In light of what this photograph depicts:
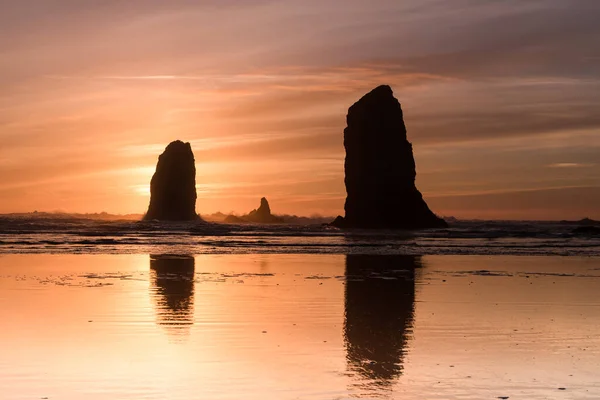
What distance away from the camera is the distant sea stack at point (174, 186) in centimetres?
16825

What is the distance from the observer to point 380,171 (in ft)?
360

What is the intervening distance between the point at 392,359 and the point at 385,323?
11.7ft

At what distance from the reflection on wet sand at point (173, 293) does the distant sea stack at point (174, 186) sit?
13857 cm

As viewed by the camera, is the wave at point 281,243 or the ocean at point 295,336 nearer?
the ocean at point 295,336

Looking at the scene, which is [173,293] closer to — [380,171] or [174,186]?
[380,171]

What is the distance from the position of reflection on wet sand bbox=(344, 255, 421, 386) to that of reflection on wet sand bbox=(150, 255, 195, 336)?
3.32 metres

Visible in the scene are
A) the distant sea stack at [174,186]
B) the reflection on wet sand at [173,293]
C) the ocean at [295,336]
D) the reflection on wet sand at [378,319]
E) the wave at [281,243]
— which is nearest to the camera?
the ocean at [295,336]

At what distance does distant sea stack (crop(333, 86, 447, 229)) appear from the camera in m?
107

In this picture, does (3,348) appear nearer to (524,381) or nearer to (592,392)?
(524,381)

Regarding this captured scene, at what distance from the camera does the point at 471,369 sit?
1007cm

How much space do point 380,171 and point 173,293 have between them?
92664mm

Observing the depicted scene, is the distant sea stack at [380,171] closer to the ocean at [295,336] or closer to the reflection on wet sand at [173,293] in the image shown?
the reflection on wet sand at [173,293]

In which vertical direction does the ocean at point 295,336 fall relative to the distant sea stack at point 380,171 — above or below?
below

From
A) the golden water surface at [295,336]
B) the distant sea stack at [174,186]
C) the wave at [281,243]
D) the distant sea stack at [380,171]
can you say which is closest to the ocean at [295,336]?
the golden water surface at [295,336]
